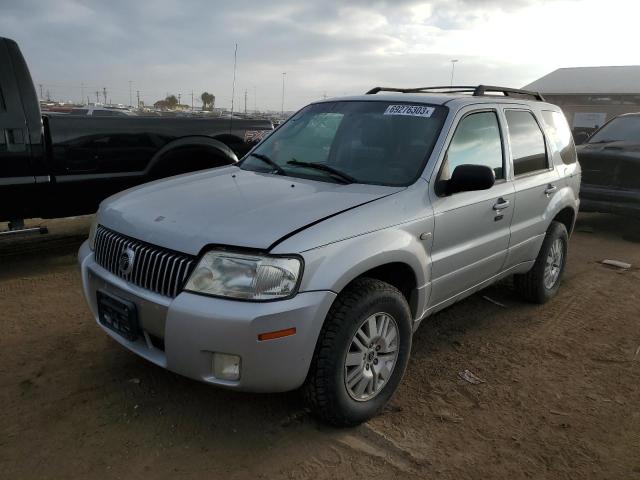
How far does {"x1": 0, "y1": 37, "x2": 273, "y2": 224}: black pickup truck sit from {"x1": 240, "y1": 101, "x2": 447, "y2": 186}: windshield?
2204mm

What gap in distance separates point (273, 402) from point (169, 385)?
25.9 inches

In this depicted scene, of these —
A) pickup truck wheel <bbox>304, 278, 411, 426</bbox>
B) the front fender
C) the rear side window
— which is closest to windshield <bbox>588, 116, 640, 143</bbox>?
the rear side window

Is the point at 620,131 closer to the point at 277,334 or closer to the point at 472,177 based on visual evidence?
the point at 472,177

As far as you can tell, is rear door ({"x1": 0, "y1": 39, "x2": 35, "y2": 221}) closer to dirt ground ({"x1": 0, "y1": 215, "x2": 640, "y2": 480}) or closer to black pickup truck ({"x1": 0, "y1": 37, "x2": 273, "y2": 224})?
black pickup truck ({"x1": 0, "y1": 37, "x2": 273, "y2": 224})

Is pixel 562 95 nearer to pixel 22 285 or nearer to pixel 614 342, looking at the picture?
pixel 614 342

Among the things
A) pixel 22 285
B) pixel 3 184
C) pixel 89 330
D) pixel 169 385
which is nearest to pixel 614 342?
pixel 169 385

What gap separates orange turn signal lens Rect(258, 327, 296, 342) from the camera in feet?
7.60

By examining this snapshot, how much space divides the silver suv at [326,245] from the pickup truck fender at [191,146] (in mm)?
2205

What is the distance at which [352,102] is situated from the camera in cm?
388

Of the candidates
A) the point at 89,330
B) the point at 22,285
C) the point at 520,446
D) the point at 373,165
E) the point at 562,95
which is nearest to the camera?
the point at 520,446

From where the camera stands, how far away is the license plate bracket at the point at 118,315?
2.62 metres

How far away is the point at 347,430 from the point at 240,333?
0.94 meters

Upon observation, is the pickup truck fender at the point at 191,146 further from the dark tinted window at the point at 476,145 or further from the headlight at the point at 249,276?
the headlight at the point at 249,276

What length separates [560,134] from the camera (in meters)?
4.75
